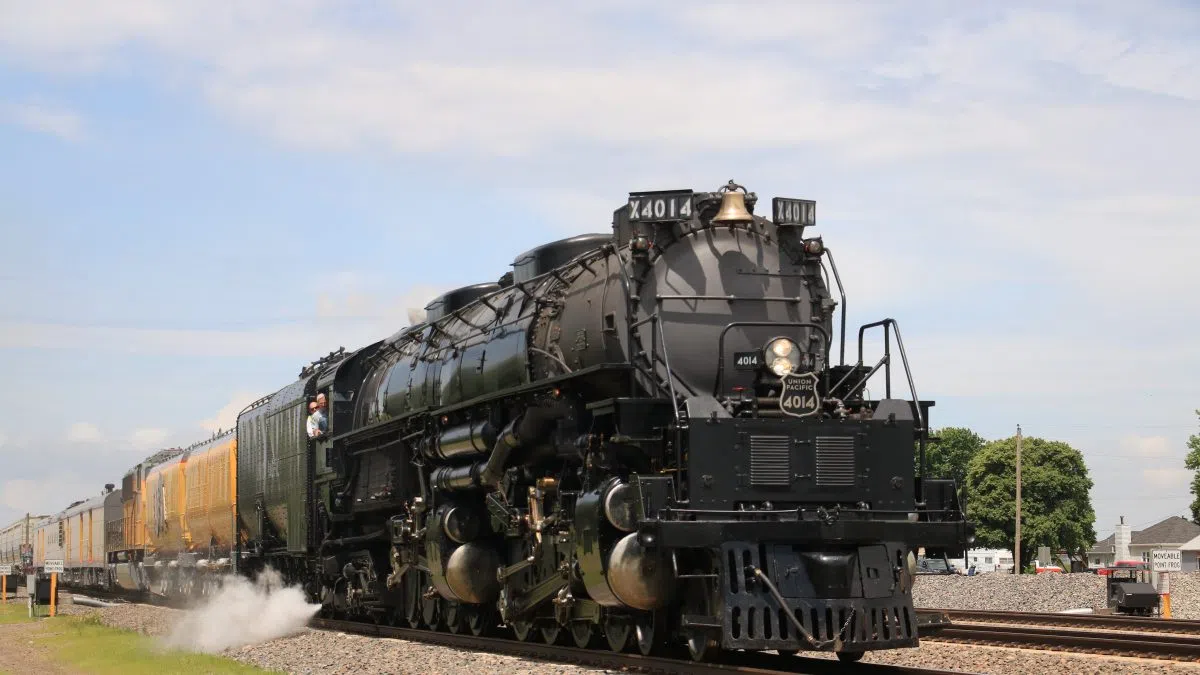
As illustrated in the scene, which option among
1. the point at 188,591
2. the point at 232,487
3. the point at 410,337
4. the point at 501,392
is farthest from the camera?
the point at 188,591

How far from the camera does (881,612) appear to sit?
12211 mm

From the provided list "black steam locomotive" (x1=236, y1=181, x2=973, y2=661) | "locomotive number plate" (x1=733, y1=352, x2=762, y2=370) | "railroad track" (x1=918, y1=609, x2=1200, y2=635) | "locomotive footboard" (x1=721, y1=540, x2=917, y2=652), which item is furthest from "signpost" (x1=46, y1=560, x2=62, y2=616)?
"locomotive footboard" (x1=721, y1=540, x2=917, y2=652)

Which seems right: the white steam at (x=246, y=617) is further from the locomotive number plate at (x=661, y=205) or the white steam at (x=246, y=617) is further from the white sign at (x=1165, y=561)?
the white sign at (x=1165, y=561)

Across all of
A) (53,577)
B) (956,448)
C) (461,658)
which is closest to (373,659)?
(461,658)

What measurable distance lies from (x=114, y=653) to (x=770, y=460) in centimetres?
1239

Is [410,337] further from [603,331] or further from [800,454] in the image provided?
[800,454]

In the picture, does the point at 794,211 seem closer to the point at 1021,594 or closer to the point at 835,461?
the point at 835,461

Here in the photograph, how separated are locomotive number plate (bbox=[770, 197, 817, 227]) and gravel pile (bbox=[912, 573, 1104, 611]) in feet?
57.7

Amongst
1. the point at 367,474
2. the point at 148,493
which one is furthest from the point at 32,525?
the point at 367,474

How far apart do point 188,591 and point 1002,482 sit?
55.7 m

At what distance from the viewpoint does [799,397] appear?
42.1 ft

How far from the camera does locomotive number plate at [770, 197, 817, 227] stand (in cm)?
1420

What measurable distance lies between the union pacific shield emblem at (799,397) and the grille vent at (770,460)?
0.37 m

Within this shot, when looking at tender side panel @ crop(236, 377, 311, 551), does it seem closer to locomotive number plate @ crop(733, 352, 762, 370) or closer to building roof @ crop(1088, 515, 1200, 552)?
locomotive number plate @ crop(733, 352, 762, 370)
